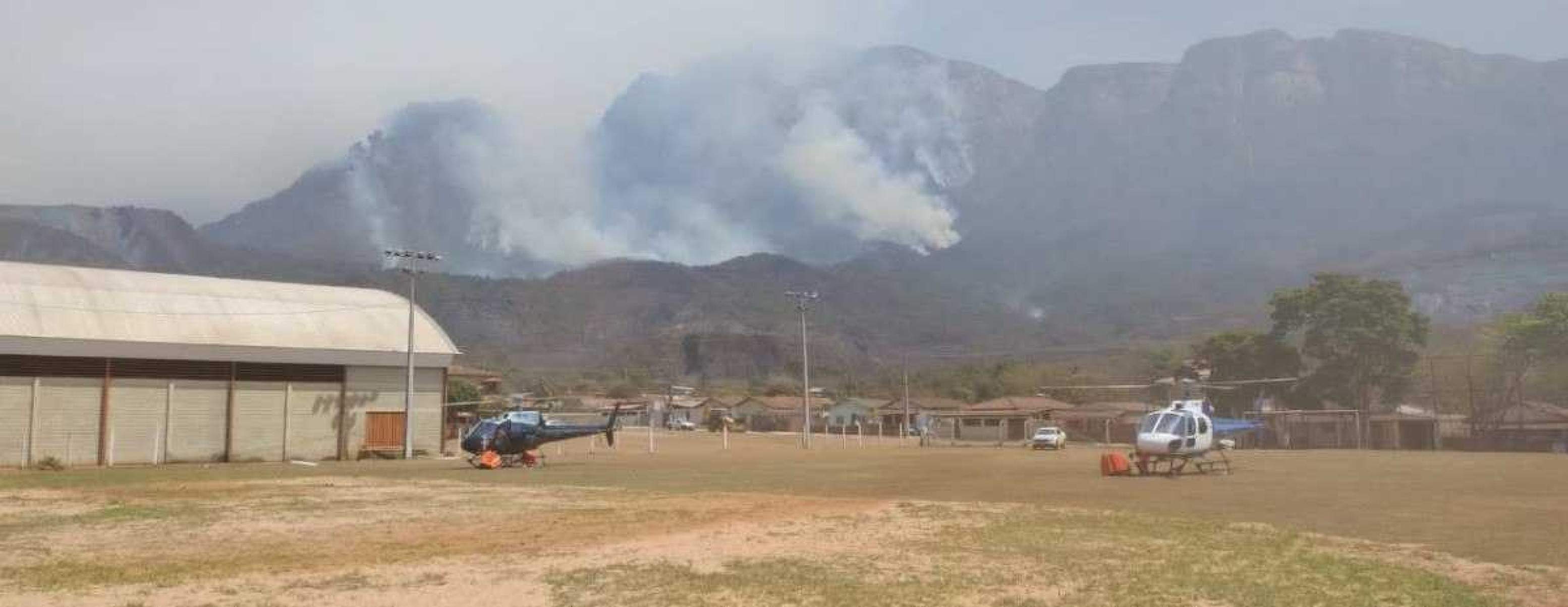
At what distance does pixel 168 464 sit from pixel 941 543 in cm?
4102

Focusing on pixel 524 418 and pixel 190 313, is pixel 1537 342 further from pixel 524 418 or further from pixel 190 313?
pixel 190 313

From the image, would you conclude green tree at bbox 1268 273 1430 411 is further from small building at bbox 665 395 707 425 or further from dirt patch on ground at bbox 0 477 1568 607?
small building at bbox 665 395 707 425

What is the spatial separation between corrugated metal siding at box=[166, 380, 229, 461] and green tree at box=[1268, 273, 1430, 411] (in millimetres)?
74422

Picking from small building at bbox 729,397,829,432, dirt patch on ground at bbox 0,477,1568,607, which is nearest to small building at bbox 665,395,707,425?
small building at bbox 729,397,829,432

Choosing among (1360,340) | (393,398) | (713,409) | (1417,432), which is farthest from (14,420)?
(713,409)


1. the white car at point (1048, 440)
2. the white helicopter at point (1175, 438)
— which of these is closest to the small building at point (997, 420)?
the white car at point (1048, 440)

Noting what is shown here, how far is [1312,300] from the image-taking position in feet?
290

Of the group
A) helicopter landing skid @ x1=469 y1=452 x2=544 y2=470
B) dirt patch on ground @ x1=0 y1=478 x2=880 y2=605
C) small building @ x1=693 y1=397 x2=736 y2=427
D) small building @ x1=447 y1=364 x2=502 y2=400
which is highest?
small building @ x1=447 y1=364 x2=502 y2=400

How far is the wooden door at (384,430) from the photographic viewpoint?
55250 millimetres

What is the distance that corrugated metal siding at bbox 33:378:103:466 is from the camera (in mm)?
45625

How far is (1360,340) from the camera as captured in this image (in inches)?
3342

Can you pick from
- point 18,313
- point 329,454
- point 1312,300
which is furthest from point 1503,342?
point 18,313

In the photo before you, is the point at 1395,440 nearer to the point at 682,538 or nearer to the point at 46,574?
the point at 682,538

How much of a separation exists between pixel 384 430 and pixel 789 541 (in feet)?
143
